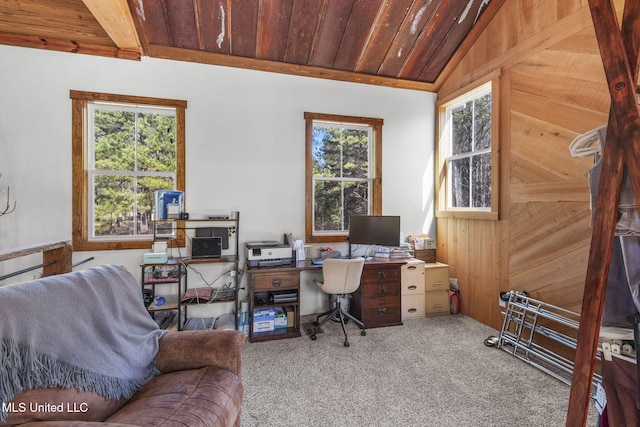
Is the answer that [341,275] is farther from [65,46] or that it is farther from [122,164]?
[65,46]

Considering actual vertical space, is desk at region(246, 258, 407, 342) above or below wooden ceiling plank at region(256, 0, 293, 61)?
below

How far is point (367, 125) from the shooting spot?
3824mm

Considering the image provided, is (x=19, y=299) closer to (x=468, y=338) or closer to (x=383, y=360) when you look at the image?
(x=383, y=360)

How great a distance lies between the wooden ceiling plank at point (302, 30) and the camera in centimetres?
289

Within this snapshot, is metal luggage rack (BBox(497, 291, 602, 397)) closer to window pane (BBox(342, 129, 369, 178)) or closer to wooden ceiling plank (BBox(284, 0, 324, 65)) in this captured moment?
window pane (BBox(342, 129, 369, 178))

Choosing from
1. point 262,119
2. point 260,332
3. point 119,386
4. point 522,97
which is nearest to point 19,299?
point 119,386

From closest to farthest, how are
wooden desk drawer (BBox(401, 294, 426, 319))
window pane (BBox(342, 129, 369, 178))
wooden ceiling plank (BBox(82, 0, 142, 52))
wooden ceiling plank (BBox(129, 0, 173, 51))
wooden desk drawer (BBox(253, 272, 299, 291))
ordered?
wooden ceiling plank (BBox(82, 0, 142, 52)) → wooden ceiling plank (BBox(129, 0, 173, 51)) → wooden desk drawer (BBox(253, 272, 299, 291)) → wooden desk drawer (BBox(401, 294, 426, 319)) → window pane (BBox(342, 129, 369, 178))

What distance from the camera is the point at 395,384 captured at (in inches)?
83.4

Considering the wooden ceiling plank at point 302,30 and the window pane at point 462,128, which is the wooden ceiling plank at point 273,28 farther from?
the window pane at point 462,128

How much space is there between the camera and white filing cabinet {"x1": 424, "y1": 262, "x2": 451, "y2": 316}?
350 cm

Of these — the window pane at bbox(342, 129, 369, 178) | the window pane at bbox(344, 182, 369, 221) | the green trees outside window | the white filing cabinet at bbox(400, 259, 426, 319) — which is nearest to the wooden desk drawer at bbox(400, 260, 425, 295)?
A: the white filing cabinet at bbox(400, 259, 426, 319)

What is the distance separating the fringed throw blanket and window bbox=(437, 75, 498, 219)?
3.31 meters

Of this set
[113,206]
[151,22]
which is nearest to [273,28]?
[151,22]

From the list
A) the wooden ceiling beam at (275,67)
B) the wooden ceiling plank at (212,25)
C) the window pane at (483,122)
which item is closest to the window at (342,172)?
the wooden ceiling beam at (275,67)
